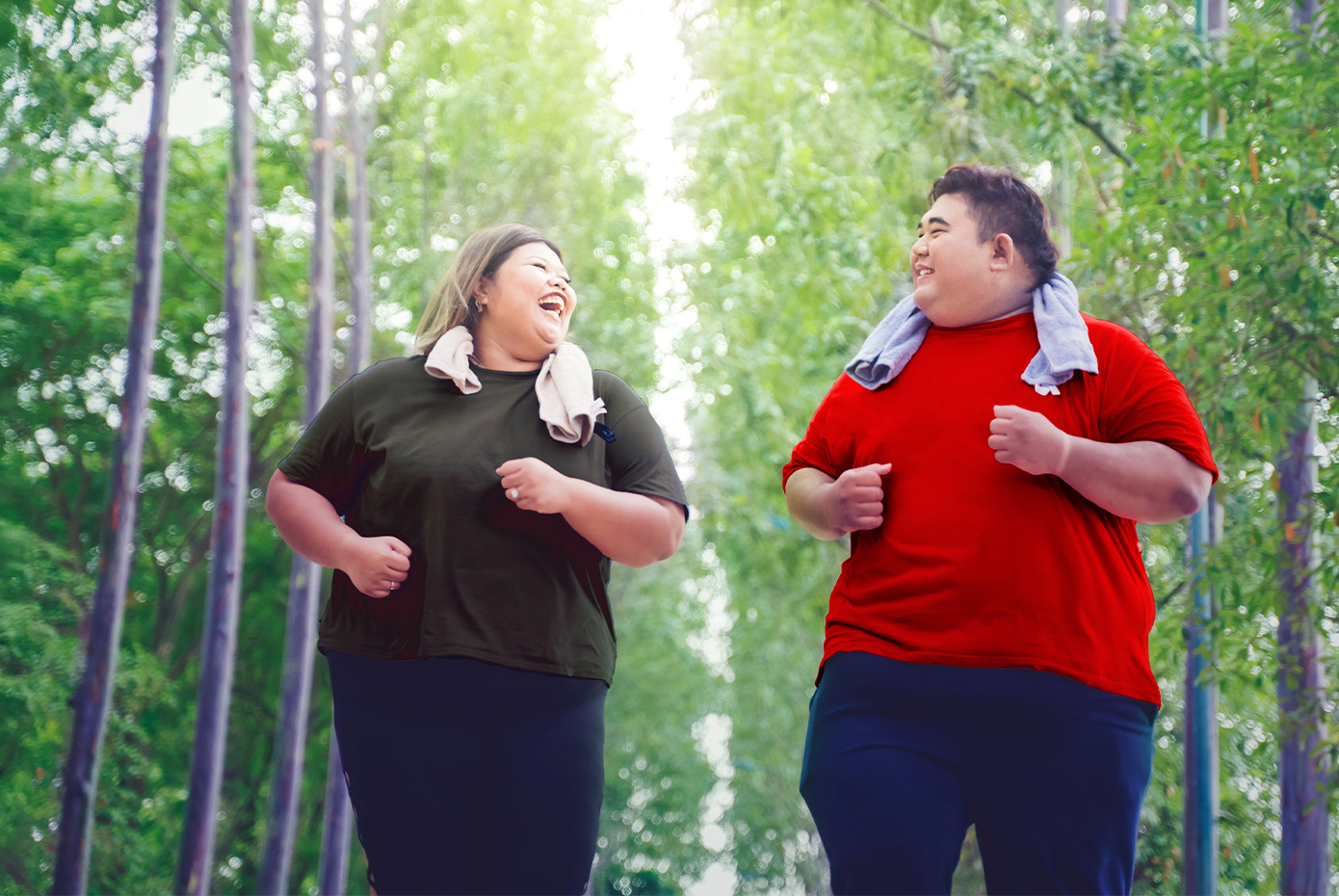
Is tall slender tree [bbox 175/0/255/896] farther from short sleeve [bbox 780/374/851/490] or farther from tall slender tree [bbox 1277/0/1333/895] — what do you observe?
tall slender tree [bbox 1277/0/1333/895]

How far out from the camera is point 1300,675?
158 inches

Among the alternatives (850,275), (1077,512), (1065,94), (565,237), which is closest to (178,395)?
(565,237)

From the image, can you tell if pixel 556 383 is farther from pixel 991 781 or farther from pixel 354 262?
pixel 354 262

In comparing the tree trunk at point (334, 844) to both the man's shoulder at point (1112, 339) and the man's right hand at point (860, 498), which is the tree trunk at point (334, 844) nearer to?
the man's right hand at point (860, 498)

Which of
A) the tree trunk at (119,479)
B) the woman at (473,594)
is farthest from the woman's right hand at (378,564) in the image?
the tree trunk at (119,479)

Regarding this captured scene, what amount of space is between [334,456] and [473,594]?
37 cm

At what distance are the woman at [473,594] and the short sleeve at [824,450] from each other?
0.71 feet

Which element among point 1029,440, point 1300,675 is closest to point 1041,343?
point 1029,440

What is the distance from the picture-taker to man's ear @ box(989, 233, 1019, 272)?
5.42 feet

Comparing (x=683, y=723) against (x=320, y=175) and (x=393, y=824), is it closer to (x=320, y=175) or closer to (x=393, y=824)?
(x=320, y=175)

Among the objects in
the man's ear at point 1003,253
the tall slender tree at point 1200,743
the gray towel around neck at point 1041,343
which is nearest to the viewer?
the gray towel around neck at point 1041,343

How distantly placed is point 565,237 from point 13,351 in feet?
14.5

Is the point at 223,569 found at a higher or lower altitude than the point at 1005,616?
higher

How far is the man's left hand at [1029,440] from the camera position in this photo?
140 centimetres
